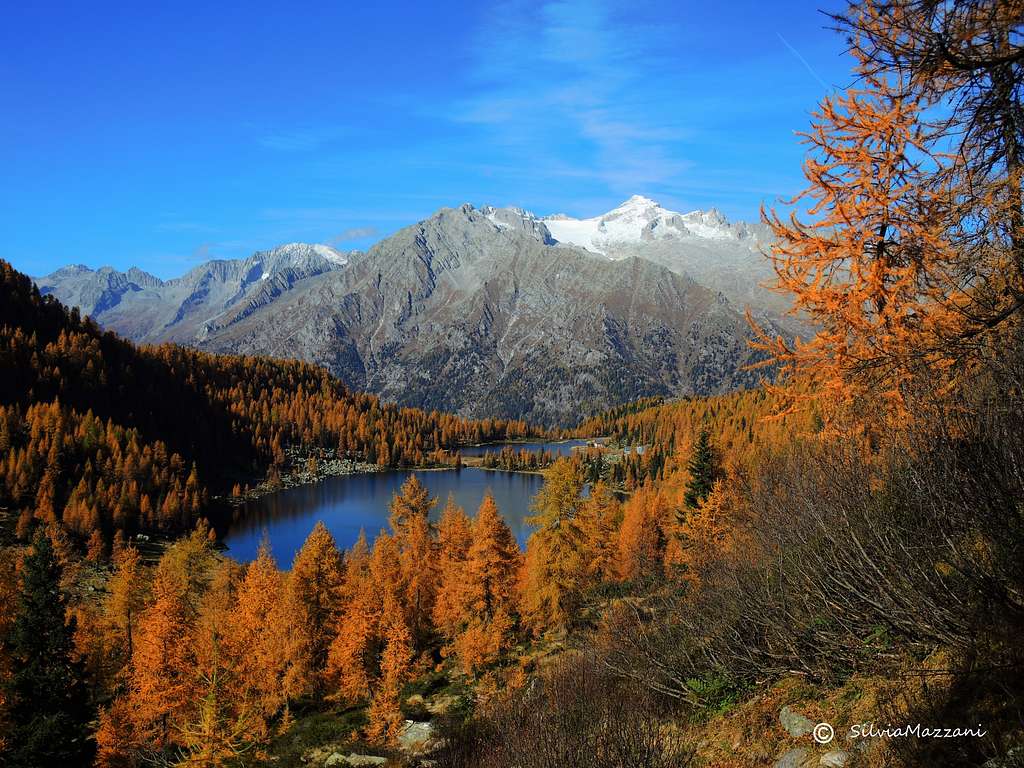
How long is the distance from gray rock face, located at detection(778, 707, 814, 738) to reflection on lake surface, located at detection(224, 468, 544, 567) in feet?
293

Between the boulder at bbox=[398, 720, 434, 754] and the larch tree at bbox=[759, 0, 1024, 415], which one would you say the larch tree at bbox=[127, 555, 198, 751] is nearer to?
the boulder at bbox=[398, 720, 434, 754]

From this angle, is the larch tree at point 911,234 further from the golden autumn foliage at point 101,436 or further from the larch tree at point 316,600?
the golden autumn foliage at point 101,436

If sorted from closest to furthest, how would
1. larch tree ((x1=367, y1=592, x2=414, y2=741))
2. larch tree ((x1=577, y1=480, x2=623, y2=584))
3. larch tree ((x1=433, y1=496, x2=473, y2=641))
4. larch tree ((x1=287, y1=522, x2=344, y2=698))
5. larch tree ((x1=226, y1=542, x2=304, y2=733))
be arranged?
larch tree ((x1=367, y1=592, x2=414, y2=741))
larch tree ((x1=226, y1=542, x2=304, y2=733))
larch tree ((x1=287, y1=522, x2=344, y2=698))
larch tree ((x1=433, y1=496, x2=473, y2=641))
larch tree ((x1=577, y1=480, x2=623, y2=584))

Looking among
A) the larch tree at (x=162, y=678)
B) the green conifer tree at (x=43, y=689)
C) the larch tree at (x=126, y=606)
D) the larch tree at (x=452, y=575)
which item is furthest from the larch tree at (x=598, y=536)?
the larch tree at (x=126, y=606)

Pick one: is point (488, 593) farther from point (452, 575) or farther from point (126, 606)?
point (126, 606)

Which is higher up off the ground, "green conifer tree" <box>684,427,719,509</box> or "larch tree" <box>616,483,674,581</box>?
"green conifer tree" <box>684,427,719,509</box>

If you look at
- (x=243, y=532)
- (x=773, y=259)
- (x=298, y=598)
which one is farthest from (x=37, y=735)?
(x=243, y=532)

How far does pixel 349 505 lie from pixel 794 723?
139 meters

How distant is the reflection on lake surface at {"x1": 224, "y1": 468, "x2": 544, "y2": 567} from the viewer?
106 m

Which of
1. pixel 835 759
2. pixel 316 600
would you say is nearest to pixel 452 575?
pixel 316 600

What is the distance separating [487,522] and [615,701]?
30.4 metres

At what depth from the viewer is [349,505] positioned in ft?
455

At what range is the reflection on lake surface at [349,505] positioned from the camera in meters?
106

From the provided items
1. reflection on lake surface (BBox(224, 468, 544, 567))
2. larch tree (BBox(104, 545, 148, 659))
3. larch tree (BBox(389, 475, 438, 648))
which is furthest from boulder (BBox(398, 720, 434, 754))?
reflection on lake surface (BBox(224, 468, 544, 567))
